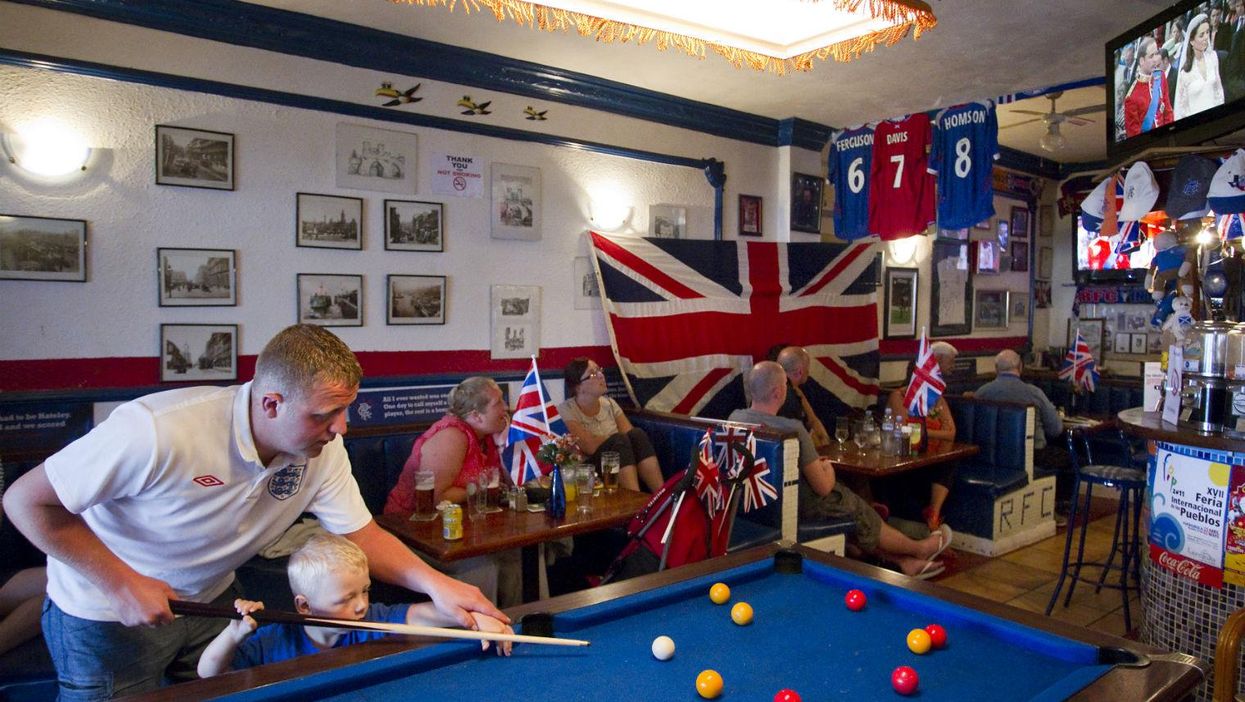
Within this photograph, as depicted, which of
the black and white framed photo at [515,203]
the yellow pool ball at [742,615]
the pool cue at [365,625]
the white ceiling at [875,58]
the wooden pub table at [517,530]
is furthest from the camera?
the black and white framed photo at [515,203]

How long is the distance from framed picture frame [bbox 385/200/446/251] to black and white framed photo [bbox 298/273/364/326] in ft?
1.04

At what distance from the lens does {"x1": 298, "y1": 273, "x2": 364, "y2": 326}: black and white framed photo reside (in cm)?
449

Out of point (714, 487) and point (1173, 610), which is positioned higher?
point (714, 487)

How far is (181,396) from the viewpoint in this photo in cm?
209

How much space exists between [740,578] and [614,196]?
12.7 feet

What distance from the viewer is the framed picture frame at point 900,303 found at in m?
7.71

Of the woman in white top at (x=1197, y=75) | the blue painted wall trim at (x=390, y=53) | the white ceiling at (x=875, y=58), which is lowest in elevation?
the woman in white top at (x=1197, y=75)

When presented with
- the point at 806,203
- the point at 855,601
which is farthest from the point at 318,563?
the point at 806,203

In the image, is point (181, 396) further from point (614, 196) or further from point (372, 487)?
point (614, 196)

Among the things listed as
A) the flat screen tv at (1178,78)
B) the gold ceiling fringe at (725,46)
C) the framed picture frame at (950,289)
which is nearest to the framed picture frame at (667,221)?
the flat screen tv at (1178,78)

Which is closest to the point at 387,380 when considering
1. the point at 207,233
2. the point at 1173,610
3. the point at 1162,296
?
the point at 207,233

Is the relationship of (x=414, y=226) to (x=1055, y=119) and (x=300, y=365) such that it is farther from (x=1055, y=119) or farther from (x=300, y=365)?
(x=1055, y=119)

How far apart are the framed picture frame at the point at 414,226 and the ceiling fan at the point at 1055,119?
4451 mm

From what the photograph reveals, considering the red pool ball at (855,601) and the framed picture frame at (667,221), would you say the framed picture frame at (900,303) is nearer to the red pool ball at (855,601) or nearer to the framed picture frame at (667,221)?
the framed picture frame at (667,221)
